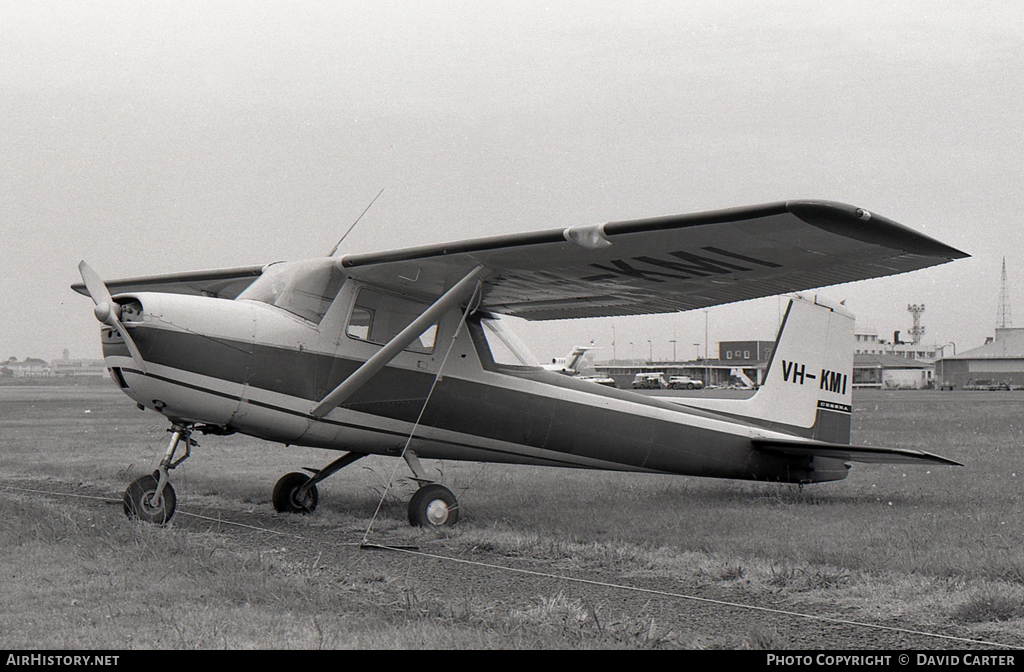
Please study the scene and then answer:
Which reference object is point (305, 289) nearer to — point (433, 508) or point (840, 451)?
point (433, 508)

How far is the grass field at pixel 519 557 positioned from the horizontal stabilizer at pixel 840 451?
517mm

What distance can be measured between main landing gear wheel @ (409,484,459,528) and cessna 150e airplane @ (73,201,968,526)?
2 cm

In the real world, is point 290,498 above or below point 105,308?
below

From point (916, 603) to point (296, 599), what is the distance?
3532mm

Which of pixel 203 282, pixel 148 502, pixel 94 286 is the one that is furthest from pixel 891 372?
pixel 94 286

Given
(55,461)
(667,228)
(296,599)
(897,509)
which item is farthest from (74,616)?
(55,461)

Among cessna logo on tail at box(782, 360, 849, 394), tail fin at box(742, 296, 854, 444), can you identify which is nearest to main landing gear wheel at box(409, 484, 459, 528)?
tail fin at box(742, 296, 854, 444)

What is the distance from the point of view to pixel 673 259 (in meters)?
7.50

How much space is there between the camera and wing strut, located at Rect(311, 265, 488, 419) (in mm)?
7906

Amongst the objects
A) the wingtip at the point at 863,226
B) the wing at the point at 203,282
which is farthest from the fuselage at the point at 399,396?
the wingtip at the point at 863,226

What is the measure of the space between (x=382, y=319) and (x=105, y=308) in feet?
8.27

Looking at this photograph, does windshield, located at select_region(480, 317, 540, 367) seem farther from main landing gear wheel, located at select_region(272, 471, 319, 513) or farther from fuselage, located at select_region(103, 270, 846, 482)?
main landing gear wheel, located at select_region(272, 471, 319, 513)
